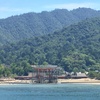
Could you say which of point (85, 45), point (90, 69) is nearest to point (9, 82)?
point (90, 69)

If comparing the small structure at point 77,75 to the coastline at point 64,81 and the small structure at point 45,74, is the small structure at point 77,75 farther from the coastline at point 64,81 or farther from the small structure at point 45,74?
the small structure at point 45,74

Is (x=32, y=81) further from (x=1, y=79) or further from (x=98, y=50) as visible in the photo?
(x=98, y=50)

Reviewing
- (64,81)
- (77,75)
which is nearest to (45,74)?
(64,81)

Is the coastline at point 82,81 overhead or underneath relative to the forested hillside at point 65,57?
underneath

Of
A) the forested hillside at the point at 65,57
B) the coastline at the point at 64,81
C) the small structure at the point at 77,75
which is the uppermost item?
the forested hillside at the point at 65,57

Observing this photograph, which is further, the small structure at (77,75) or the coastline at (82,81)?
the small structure at (77,75)

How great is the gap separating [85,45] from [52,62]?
24.3 meters

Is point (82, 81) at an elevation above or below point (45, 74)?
below
